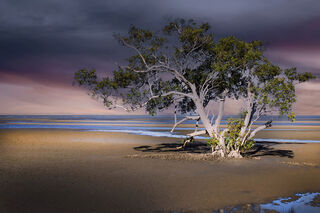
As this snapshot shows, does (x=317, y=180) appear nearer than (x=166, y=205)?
No

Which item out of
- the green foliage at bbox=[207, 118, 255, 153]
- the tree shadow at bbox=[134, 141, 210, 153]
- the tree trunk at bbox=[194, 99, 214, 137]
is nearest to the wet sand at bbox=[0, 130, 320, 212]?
the green foliage at bbox=[207, 118, 255, 153]

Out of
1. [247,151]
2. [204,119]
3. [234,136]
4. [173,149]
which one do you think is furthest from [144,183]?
[247,151]

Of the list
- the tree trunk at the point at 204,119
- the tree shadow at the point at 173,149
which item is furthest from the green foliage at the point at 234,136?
the tree shadow at the point at 173,149

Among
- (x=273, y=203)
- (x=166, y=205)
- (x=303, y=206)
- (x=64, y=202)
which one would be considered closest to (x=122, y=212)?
(x=166, y=205)

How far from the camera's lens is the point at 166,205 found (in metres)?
9.12

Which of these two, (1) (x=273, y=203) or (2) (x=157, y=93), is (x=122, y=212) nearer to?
(1) (x=273, y=203)

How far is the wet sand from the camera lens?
929 cm

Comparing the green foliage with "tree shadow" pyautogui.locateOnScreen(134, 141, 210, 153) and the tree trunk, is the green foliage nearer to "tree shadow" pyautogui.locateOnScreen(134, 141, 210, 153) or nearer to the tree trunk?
the tree trunk

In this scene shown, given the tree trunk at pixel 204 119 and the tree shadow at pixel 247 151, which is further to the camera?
the tree shadow at pixel 247 151

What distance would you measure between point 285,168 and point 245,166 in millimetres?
1929

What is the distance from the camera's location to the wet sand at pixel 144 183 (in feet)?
30.5

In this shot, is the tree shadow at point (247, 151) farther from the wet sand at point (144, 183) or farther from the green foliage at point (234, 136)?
the wet sand at point (144, 183)

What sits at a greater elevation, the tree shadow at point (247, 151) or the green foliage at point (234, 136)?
the green foliage at point (234, 136)

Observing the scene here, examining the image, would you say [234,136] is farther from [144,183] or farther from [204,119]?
[144,183]
